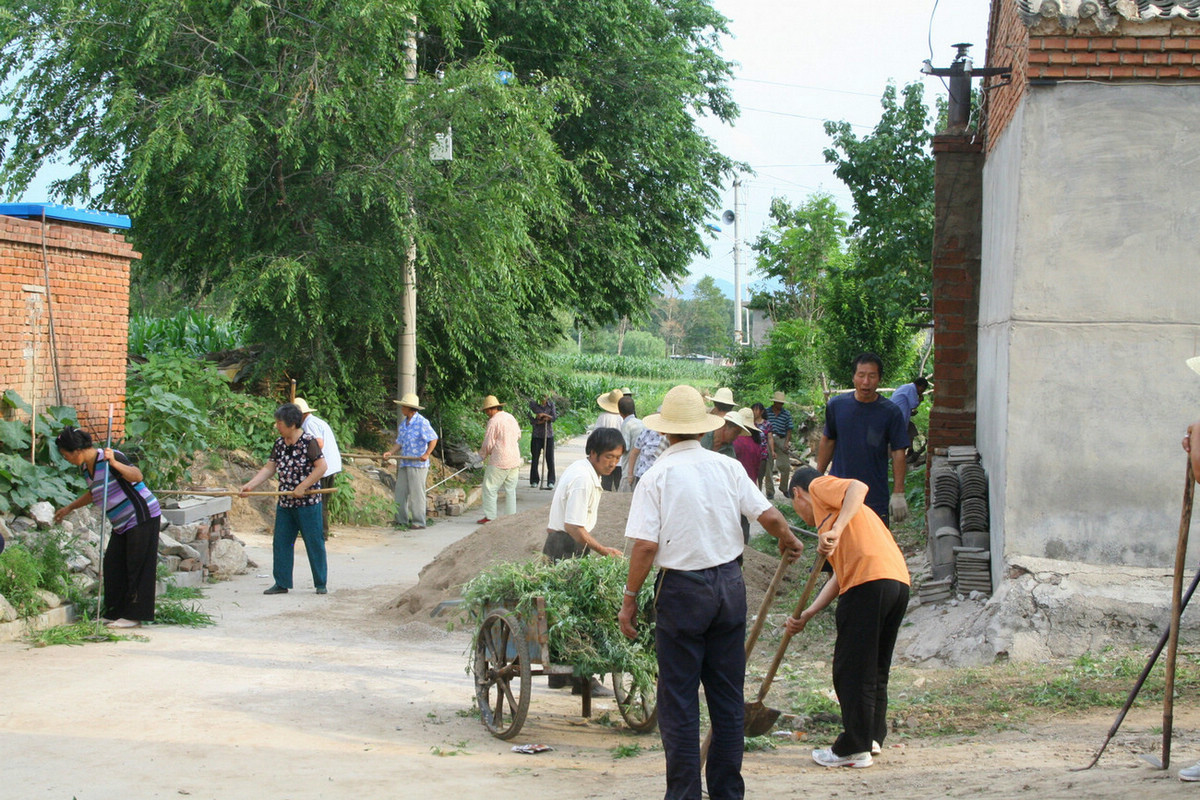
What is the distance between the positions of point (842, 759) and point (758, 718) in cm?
50

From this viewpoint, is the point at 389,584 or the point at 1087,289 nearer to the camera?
the point at 1087,289

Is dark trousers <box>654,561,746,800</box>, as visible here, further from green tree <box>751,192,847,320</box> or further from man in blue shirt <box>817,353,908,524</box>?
green tree <box>751,192,847,320</box>

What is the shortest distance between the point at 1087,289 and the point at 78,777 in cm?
658

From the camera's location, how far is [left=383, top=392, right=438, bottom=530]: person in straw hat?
15273mm

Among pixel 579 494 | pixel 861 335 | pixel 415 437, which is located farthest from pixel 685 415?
pixel 861 335

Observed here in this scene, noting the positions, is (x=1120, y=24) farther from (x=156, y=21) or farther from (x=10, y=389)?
(x=156, y=21)

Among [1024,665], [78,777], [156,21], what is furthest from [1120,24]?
[156,21]

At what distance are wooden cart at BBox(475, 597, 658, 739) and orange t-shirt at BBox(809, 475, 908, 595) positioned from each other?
51.4 inches

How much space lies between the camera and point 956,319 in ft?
36.2

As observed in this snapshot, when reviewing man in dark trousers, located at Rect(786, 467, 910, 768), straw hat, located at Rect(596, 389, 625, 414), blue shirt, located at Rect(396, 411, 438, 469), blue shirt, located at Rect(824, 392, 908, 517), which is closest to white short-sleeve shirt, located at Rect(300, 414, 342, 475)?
blue shirt, located at Rect(396, 411, 438, 469)

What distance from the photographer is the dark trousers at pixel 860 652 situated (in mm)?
5406

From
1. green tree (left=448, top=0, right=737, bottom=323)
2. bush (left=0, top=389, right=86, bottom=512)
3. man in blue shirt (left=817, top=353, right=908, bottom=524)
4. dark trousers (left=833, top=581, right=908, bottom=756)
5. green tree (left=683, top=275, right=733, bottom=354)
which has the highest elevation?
green tree (left=683, top=275, right=733, bottom=354)

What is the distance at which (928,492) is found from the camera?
11.1 meters

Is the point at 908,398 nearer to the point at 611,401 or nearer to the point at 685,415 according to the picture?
the point at 611,401
